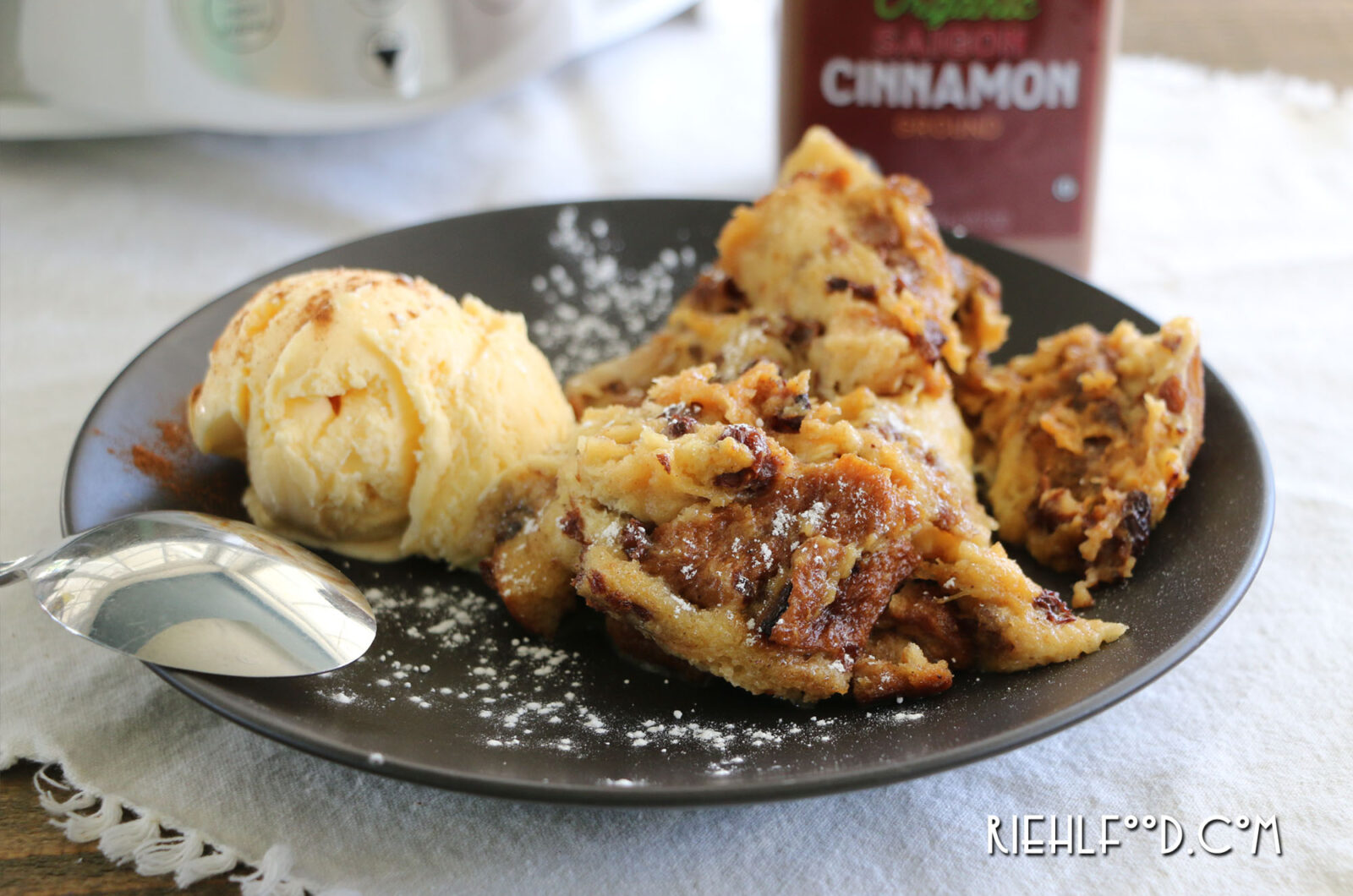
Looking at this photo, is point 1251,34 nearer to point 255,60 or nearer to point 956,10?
point 956,10

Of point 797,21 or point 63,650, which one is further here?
point 797,21

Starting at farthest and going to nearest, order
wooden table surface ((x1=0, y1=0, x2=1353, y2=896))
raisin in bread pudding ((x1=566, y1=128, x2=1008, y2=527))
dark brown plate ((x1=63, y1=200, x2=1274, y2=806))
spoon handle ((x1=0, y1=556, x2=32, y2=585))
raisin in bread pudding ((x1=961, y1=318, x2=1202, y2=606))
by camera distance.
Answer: wooden table surface ((x1=0, y1=0, x2=1353, y2=896))
raisin in bread pudding ((x1=566, y1=128, x2=1008, y2=527))
raisin in bread pudding ((x1=961, y1=318, x2=1202, y2=606))
spoon handle ((x1=0, y1=556, x2=32, y2=585))
dark brown plate ((x1=63, y1=200, x2=1274, y2=806))

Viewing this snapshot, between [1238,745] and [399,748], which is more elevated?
[399,748]

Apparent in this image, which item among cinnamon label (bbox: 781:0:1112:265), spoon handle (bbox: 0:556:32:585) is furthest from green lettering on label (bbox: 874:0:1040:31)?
spoon handle (bbox: 0:556:32:585)

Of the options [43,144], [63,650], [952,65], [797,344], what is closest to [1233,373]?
[952,65]

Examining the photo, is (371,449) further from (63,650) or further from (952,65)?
(952,65)

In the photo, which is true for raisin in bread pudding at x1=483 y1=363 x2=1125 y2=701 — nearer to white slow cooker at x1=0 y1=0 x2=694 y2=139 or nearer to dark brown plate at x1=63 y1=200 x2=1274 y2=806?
dark brown plate at x1=63 y1=200 x2=1274 y2=806
